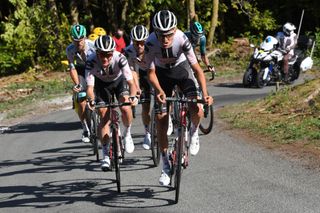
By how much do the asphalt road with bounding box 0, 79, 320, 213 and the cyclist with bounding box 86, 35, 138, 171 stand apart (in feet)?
1.99

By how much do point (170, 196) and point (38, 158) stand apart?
433 centimetres

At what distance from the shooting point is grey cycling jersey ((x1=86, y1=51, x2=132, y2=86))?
8.99m

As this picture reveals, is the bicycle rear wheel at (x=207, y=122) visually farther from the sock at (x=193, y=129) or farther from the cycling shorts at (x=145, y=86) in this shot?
the sock at (x=193, y=129)

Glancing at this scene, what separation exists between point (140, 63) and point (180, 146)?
3.50 m

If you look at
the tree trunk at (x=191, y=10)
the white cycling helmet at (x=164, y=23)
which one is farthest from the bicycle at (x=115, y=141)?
the tree trunk at (x=191, y=10)

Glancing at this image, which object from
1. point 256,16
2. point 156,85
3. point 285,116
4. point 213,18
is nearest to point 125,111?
point 156,85

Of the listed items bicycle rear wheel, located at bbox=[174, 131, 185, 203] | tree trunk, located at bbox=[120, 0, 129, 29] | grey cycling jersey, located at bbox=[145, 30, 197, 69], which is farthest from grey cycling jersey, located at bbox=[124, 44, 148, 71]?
tree trunk, located at bbox=[120, 0, 129, 29]

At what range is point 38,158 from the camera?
38.5 feet

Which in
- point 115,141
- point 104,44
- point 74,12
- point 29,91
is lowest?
point 29,91

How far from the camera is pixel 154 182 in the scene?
29.2 ft

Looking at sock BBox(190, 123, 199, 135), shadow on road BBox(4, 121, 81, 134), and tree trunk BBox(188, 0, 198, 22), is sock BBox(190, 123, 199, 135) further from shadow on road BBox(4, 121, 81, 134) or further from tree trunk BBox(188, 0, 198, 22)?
tree trunk BBox(188, 0, 198, 22)

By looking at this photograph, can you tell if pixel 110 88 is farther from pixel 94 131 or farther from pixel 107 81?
pixel 94 131

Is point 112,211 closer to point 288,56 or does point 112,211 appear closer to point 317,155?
point 317,155

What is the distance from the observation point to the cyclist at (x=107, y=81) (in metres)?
8.66
